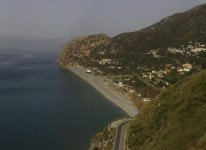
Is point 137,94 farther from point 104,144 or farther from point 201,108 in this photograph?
point 201,108

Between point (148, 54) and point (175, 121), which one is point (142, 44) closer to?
point (148, 54)

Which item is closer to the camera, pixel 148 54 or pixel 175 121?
pixel 175 121

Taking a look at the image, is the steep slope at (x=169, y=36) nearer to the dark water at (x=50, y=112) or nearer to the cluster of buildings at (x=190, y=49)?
the cluster of buildings at (x=190, y=49)

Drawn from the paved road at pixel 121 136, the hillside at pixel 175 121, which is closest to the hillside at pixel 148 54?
the paved road at pixel 121 136

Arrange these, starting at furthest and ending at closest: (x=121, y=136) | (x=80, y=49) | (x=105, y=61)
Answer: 1. (x=80, y=49)
2. (x=105, y=61)
3. (x=121, y=136)

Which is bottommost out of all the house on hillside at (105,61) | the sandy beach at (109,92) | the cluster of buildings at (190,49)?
the sandy beach at (109,92)

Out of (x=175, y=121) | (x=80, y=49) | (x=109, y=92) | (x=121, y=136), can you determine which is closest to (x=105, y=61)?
(x=80, y=49)
